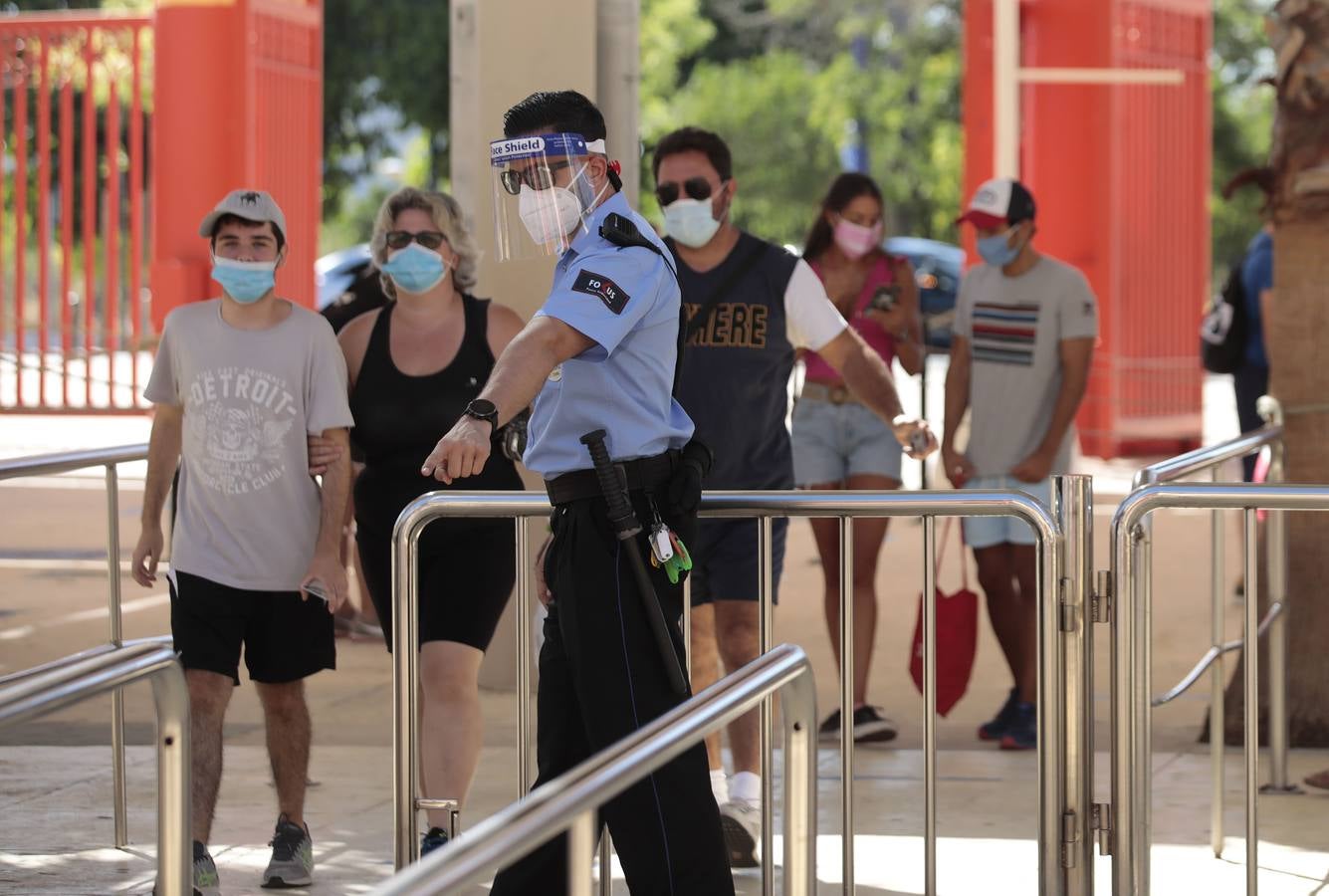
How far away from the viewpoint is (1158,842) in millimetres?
5828

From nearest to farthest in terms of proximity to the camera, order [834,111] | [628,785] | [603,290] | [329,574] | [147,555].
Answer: [628,785], [603,290], [329,574], [147,555], [834,111]

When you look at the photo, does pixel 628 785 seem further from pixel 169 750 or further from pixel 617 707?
pixel 617 707

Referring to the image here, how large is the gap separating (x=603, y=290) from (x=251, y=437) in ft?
5.20

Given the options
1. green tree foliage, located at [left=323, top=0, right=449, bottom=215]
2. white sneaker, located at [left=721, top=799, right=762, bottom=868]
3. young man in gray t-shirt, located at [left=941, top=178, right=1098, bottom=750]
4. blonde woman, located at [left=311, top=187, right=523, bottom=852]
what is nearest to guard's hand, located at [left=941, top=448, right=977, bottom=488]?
young man in gray t-shirt, located at [left=941, top=178, right=1098, bottom=750]

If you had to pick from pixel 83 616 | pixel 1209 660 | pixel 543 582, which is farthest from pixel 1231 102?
pixel 543 582

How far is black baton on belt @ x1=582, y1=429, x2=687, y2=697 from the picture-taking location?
411cm

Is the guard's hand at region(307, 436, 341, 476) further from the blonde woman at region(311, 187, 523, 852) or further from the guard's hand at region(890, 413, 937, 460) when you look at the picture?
the guard's hand at region(890, 413, 937, 460)

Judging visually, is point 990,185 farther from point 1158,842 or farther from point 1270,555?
point 1158,842

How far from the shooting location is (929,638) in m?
4.64

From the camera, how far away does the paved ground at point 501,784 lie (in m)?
5.55

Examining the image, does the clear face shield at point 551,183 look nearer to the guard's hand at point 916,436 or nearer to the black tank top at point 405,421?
the black tank top at point 405,421

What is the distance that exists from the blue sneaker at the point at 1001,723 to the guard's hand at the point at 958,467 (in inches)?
29.2

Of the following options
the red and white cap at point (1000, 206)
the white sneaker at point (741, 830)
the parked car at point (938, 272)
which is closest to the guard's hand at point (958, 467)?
the red and white cap at point (1000, 206)

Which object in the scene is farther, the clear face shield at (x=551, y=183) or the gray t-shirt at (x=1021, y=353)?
the gray t-shirt at (x=1021, y=353)
